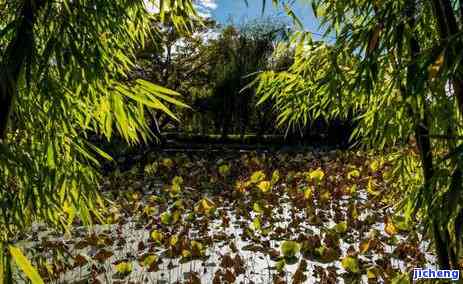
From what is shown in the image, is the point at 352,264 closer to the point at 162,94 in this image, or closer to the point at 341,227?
the point at 341,227

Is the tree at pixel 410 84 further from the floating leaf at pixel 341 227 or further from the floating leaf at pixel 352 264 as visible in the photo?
the floating leaf at pixel 341 227

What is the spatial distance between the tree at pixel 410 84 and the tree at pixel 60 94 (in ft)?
2.28

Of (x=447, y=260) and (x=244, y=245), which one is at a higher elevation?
(x=447, y=260)

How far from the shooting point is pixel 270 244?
12.9ft

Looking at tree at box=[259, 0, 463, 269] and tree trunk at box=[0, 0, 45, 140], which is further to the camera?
tree trunk at box=[0, 0, 45, 140]

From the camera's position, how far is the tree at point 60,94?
140 centimetres

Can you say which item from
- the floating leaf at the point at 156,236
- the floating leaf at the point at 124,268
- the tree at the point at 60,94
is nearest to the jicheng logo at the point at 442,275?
the tree at the point at 60,94

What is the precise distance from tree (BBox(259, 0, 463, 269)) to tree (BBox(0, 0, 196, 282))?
70 centimetres

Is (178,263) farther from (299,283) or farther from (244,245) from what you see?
(299,283)

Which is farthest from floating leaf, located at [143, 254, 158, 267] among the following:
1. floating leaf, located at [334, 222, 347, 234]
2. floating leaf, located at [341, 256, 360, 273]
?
floating leaf, located at [334, 222, 347, 234]

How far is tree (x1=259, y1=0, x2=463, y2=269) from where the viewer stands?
1.18 m

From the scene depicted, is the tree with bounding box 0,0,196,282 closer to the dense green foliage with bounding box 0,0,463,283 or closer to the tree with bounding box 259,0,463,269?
the dense green foliage with bounding box 0,0,463,283

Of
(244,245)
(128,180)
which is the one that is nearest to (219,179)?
(128,180)

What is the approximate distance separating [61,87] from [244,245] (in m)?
2.73
